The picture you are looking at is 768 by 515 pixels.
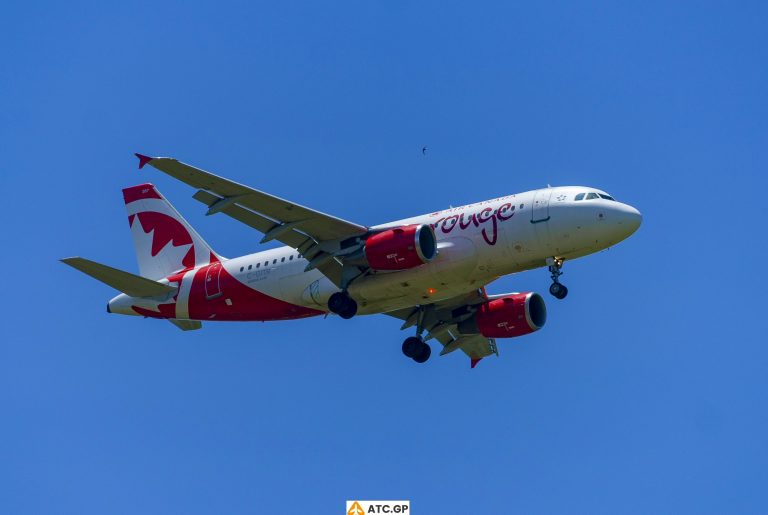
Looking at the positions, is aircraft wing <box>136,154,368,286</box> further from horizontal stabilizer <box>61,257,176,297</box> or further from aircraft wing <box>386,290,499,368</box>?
aircraft wing <box>386,290,499,368</box>

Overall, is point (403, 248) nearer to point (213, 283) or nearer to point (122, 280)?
point (213, 283)

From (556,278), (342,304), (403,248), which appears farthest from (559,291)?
(342,304)

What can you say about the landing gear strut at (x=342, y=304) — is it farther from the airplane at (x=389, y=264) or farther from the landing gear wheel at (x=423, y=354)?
the landing gear wheel at (x=423, y=354)

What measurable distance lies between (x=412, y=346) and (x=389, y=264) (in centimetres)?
738

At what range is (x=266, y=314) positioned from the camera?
4634 centimetres

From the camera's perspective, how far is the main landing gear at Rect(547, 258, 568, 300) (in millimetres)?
42000

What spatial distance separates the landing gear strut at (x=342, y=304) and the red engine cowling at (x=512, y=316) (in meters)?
6.98

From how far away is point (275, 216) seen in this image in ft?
142

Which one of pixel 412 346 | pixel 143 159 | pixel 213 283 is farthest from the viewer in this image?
pixel 412 346

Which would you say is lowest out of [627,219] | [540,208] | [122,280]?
[627,219]

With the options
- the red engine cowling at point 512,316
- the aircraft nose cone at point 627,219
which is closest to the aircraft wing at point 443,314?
the red engine cowling at point 512,316

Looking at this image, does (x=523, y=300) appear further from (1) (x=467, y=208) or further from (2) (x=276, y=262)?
(2) (x=276, y=262)

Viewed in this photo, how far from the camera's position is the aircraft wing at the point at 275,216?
1615 inches

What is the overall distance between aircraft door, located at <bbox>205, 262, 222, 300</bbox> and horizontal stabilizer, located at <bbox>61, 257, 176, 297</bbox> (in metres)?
1.60
